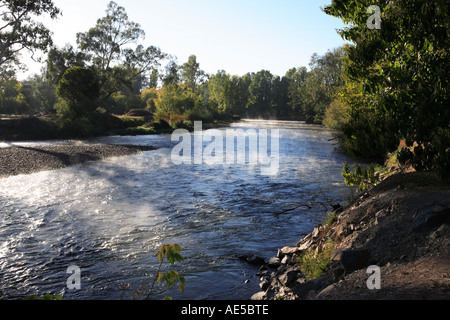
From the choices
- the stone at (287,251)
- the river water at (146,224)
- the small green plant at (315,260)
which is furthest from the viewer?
the stone at (287,251)

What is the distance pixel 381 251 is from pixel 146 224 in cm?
728

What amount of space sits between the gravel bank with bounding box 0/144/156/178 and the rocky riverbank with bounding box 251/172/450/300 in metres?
17.8

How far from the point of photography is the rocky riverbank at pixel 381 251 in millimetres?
5121

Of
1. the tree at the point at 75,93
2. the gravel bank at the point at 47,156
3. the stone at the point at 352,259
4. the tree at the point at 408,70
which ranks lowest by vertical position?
the stone at the point at 352,259

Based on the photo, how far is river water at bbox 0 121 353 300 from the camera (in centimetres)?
759

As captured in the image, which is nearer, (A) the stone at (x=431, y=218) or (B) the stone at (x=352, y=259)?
(B) the stone at (x=352, y=259)

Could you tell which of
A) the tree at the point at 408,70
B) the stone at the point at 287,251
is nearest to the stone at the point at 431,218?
the tree at the point at 408,70

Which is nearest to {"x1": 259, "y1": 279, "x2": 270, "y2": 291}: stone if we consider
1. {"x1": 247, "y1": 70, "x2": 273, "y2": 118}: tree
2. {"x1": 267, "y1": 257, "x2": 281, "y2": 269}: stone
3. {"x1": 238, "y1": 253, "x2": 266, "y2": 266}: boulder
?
{"x1": 267, "y1": 257, "x2": 281, "y2": 269}: stone

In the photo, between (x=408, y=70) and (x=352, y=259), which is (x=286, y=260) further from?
(x=408, y=70)

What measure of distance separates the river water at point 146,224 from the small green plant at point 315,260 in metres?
1.11

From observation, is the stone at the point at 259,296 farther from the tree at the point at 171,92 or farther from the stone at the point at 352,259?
the tree at the point at 171,92

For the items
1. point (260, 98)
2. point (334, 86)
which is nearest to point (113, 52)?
point (334, 86)

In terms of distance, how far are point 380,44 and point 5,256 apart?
34.4ft
